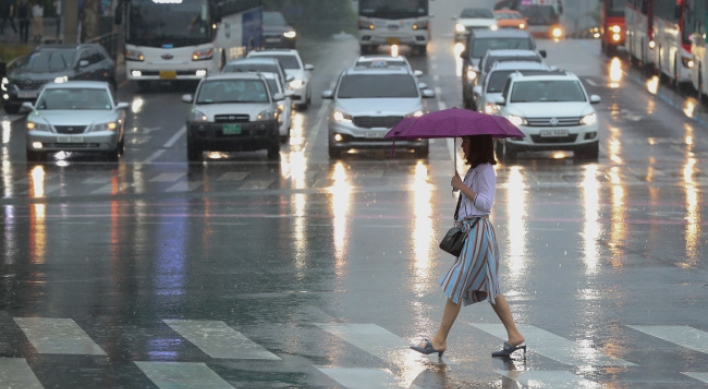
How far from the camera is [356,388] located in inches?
345

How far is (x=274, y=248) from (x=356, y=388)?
640cm

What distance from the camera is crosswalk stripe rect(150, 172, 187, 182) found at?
939 inches

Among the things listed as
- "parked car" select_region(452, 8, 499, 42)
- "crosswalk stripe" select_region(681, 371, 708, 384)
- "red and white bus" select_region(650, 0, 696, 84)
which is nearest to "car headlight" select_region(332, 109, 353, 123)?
"red and white bus" select_region(650, 0, 696, 84)

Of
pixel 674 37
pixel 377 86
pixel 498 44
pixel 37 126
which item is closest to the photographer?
pixel 37 126

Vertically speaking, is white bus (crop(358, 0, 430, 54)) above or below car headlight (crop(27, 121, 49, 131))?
above

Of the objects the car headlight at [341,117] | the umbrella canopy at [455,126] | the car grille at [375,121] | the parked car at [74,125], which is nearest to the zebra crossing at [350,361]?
the umbrella canopy at [455,126]

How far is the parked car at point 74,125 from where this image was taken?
26578 millimetres

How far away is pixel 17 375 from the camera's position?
30.0 feet

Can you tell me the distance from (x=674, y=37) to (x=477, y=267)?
33.0 meters

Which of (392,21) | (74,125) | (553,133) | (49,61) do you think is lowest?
(553,133)

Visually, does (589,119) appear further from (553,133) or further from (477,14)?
(477,14)

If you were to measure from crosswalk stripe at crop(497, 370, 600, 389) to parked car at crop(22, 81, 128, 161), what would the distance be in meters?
18.5

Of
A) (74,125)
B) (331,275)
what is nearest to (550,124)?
(74,125)

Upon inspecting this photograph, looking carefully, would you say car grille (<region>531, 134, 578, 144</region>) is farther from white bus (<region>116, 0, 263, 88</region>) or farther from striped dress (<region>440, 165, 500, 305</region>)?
white bus (<region>116, 0, 263, 88</region>)
